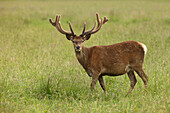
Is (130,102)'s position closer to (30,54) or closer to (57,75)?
(57,75)

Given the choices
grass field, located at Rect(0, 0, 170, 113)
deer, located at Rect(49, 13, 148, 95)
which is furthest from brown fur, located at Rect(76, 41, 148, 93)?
grass field, located at Rect(0, 0, 170, 113)

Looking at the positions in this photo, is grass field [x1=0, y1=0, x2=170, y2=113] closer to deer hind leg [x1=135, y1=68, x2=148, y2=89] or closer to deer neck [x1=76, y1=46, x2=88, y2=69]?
deer hind leg [x1=135, y1=68, x2=148, y2=89]

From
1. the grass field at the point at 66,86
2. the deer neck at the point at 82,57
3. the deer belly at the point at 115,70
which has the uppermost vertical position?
the deer neck at the point at 82,57

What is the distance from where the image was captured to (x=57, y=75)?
6.76 meters

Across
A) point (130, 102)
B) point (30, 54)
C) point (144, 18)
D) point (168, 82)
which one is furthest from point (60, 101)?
point (144, 18)

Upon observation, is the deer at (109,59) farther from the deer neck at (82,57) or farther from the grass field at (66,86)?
the grass field at (66,86)

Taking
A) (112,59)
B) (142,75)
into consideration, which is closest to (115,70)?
(112,59)

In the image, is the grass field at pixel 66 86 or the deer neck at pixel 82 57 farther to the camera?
the deer neck at pixel 82 57

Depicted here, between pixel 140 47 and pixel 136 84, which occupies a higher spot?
pixel 140 47

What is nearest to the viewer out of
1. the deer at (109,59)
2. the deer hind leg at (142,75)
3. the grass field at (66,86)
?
the grass field at (66,86)

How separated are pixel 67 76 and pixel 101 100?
39.0 inches

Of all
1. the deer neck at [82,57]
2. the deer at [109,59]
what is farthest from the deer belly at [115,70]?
the deer neck at [82,57]

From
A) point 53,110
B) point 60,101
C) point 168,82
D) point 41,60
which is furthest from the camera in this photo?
point 41,60

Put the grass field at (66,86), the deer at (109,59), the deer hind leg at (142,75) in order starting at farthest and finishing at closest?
the deer hind leg at (142,75) < the deer at (109,59) < the grass field at (66,86)
